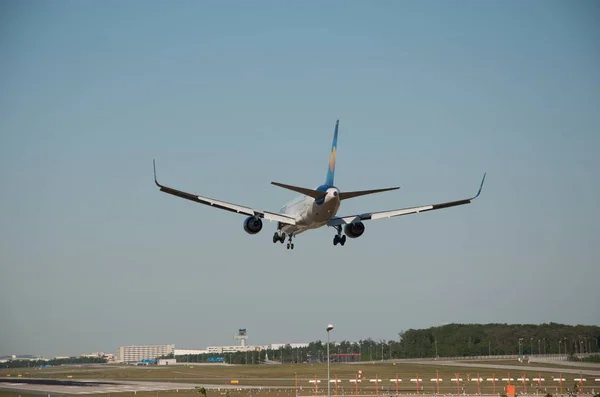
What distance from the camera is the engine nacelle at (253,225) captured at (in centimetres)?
7131

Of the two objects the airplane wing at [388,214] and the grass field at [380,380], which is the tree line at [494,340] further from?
the airplane wing at [388,214]

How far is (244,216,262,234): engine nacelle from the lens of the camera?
71.3m

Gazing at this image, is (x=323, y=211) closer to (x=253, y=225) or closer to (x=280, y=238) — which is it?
(x=253, y=225)

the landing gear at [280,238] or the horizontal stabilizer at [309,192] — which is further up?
the horizontal stabilizer at [309,192]

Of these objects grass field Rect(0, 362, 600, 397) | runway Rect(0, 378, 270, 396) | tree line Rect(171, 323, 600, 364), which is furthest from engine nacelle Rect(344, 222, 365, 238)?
tree line Rect(171, 323, 600, 364)

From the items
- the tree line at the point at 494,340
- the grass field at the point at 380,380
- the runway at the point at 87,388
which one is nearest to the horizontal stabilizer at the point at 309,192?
the grass field at the point at 380,380

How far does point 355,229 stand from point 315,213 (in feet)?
15.9

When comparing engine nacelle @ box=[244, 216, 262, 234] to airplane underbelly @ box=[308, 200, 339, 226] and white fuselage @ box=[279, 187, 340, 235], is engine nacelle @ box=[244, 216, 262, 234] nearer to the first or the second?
white fuselage @ box=[279, 187, 340, 235]

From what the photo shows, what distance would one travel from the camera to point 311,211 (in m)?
67.6

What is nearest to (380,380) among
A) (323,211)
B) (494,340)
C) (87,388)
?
(87,388)

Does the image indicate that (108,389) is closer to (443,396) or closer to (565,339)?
(443,396)

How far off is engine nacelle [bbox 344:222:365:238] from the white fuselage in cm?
231

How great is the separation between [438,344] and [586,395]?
111 m

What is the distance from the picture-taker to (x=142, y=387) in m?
105
